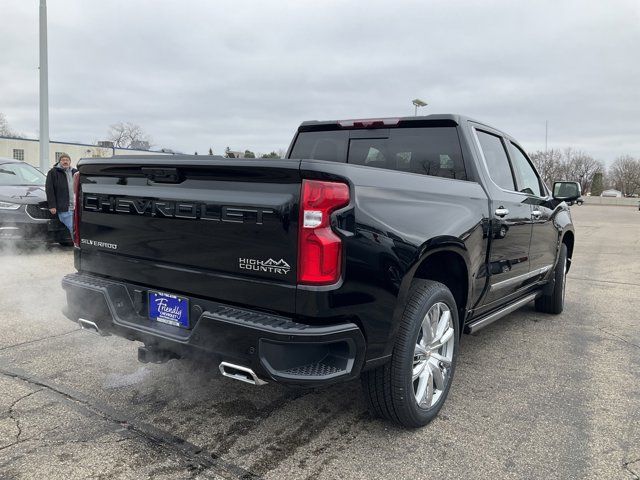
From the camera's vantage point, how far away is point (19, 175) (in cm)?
945

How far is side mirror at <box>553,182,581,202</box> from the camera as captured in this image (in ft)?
17.0

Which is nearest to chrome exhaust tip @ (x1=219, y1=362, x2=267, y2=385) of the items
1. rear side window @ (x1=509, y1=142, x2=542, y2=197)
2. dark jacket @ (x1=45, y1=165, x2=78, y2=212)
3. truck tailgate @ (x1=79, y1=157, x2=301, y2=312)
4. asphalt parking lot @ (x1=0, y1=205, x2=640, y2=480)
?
asphalt parking lot @ (x1=0, y1=205, x2=640, y2=480)

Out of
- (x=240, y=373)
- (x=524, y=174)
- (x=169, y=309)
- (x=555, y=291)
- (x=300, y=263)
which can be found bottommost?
(x=555, y=291)

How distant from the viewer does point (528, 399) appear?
3436 mm

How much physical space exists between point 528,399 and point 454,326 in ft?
2.51

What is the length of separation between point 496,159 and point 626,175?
9664 cm

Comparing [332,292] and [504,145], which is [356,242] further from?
[504,145]

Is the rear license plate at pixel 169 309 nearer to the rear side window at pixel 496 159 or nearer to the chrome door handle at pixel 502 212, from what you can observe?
the chrome door handle at pixel 502 212

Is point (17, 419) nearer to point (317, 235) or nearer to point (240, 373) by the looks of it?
point (240, 373)

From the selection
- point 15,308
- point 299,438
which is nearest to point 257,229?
point 299,438

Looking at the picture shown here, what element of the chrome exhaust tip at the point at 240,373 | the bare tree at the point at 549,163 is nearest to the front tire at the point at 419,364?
the chrome exhaust tip at the point at 240,373

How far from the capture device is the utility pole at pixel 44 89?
45.3ft

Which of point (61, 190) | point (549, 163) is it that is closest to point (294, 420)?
point (61, 190)

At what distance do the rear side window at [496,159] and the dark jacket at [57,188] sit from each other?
22.3ft
